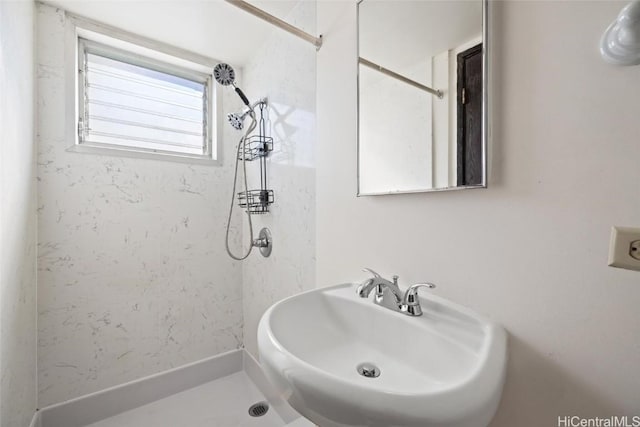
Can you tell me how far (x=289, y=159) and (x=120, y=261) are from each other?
46.8 inches

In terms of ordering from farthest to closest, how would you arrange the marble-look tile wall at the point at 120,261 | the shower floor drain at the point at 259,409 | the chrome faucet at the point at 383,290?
the shower floor drain at the point at 259,409, the marble-look tile wall at the point at 120,261, the chrome faucet at the point at 383,290

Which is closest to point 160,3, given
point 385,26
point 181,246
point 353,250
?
point 385,26

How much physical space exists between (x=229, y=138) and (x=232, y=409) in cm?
178

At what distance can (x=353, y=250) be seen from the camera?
101 cm

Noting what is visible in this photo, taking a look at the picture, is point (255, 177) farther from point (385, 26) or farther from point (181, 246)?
point (385, 26)

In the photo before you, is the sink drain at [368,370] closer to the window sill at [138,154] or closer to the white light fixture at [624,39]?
the white light fixture at [624,39]

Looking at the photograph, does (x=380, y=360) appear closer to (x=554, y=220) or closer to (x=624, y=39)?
(x=554, y=220)

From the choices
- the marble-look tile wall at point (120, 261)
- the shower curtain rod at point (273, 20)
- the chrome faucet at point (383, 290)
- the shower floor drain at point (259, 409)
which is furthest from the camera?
the shower floor drain at point (259, 409)

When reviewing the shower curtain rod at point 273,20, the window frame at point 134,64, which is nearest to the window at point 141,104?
the window frame at point 134,64

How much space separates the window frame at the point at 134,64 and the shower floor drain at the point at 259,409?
5.24 feet

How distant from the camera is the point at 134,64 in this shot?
1.68 m

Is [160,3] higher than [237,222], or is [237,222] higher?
[160,3]

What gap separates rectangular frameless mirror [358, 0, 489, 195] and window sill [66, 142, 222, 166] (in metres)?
1.28

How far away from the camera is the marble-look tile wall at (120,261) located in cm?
136
